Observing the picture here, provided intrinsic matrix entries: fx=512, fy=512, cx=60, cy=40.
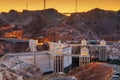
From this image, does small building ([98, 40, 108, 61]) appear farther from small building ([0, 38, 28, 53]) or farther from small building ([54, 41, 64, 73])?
small building ([54, 41, 64, 73])

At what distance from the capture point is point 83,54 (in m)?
51.0

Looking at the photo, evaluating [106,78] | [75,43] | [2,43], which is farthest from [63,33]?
[106,78]

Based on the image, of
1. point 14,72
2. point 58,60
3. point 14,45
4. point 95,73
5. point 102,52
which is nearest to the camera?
point 95,73

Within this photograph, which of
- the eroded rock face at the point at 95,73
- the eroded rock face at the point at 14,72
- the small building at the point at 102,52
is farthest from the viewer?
the small building at the point at 102,52

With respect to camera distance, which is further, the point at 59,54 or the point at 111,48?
the point at 111,48

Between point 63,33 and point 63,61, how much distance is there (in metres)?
24.1

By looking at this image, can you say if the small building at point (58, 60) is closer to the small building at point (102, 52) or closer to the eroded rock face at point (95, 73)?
the small building at point (102, 52)

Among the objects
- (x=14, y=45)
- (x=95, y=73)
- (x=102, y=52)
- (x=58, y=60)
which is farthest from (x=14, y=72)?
(x=102, y=52)

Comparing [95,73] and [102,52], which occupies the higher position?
[95,73]

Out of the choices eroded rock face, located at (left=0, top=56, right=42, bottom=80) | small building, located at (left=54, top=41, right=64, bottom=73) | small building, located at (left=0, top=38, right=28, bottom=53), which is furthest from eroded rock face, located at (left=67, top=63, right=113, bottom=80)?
small building, located at (left=0, top=38, right=28, bottom=53)

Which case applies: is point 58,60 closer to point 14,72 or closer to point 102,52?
point 102,52

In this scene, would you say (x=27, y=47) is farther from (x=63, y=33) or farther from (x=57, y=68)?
(x=63, y=33)

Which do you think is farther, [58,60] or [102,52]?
[102,52]

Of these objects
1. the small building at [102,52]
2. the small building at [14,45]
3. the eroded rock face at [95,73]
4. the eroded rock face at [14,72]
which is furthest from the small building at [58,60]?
the eroded rock face at [95,73]
